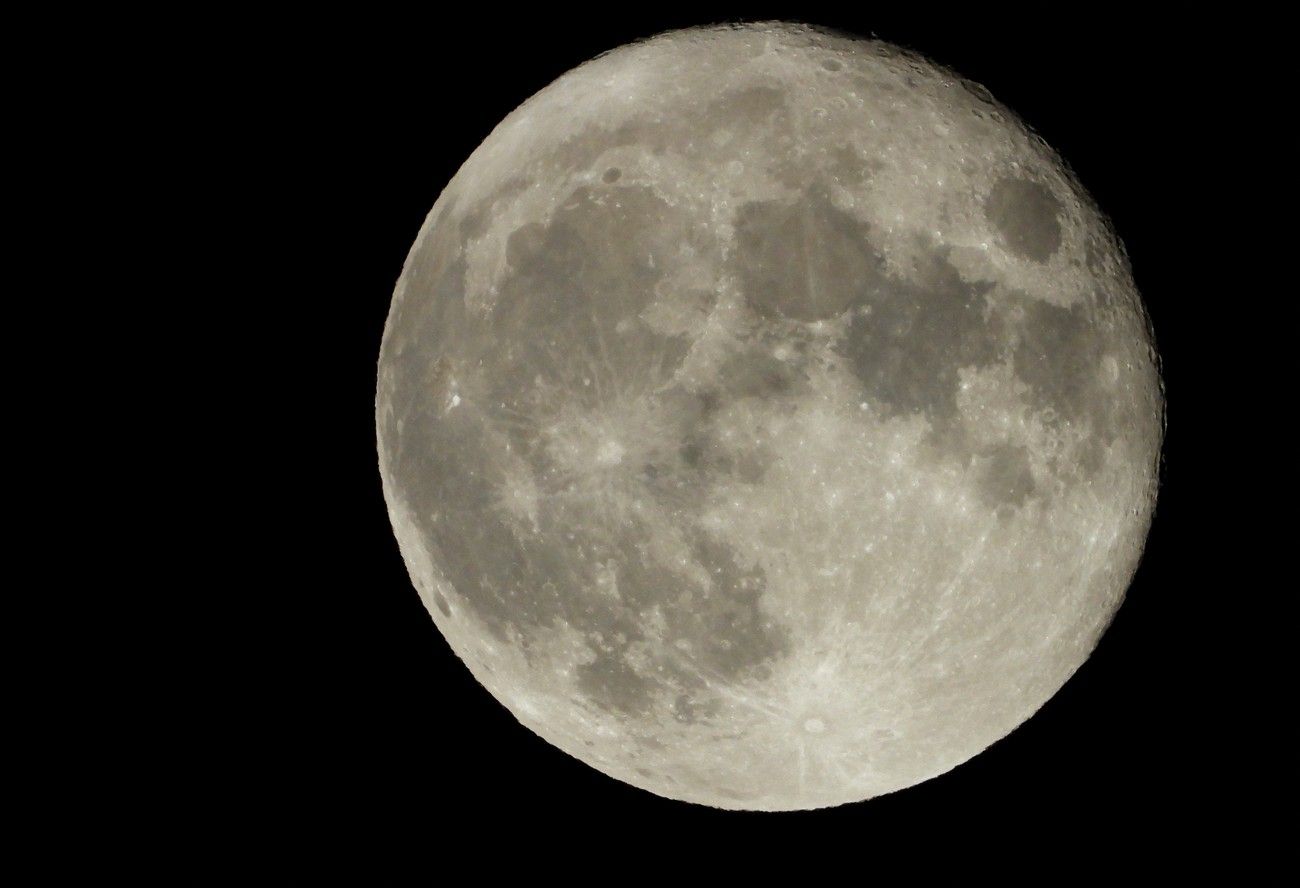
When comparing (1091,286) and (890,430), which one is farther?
(1091,286)

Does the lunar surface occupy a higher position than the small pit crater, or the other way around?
the lunar surface

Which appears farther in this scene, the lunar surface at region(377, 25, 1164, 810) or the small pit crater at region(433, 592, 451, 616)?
the small pit crater at region(433, 592, 451, 616)

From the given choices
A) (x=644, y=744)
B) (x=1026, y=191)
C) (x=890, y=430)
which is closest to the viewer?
(x=890, y=430)

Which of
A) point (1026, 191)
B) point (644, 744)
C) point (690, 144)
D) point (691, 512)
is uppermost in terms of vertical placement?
point (1026, 191)

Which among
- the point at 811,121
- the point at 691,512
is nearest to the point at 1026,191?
the point at 811,121

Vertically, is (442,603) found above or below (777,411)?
below

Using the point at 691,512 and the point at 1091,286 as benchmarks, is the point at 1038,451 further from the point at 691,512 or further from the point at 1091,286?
the point at 691,512

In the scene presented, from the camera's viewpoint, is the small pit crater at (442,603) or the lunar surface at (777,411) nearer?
the lunar surface at (777,411)

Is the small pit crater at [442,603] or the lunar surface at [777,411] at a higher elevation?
the lunar surface at [777,411]
